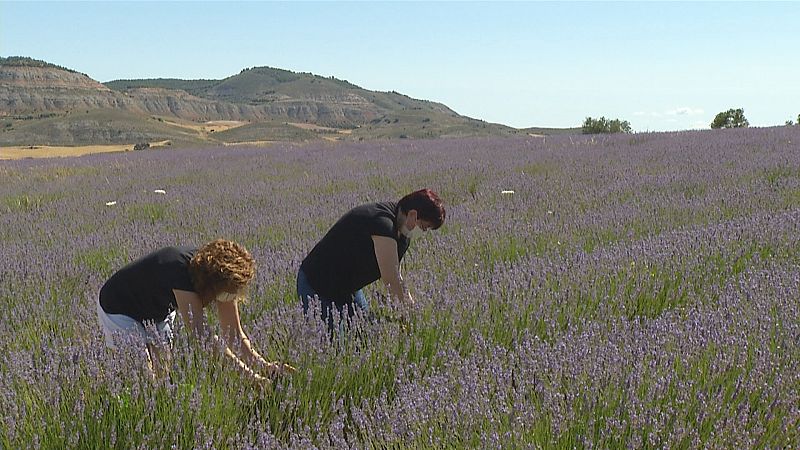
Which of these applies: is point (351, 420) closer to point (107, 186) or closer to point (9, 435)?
point (9, 435)

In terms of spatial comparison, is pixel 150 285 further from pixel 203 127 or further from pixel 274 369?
pixel 203 127

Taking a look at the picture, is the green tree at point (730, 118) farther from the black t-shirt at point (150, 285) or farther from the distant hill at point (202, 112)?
the black t-shirt at point (150, 285)

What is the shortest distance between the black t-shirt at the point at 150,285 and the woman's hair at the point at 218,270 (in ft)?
0.25

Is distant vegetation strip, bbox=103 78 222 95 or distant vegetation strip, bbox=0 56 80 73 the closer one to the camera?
distant vegetation strip, bbox=0 56 80 73

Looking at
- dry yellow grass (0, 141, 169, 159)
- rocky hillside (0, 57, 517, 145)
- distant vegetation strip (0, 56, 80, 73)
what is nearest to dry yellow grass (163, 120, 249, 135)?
rocky hillside (0, 57, 517, 145)

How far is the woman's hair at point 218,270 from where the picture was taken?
2.40m

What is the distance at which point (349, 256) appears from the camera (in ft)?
10.3

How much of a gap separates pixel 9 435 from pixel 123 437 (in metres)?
0.29

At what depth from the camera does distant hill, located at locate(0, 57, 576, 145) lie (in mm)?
52312

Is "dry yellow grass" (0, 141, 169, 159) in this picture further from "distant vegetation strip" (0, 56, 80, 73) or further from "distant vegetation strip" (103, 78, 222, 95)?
"distant vegetation strip" (103, 78, 222, 95)

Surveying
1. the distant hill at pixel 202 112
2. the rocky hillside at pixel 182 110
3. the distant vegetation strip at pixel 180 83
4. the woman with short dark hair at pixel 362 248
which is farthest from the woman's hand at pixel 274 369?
the distant vegetation strip at pixel 180 83

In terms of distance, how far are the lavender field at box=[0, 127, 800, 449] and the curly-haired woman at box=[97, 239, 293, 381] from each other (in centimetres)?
9

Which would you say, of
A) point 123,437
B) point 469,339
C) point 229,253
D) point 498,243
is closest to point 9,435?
point 123,437

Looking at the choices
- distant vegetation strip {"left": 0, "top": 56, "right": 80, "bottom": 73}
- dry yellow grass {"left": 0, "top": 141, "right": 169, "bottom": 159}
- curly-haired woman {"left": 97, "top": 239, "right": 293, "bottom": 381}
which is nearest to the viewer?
curly-haired woman {"left": 97, "top": 239, "right": 293, "bottom": 381}
